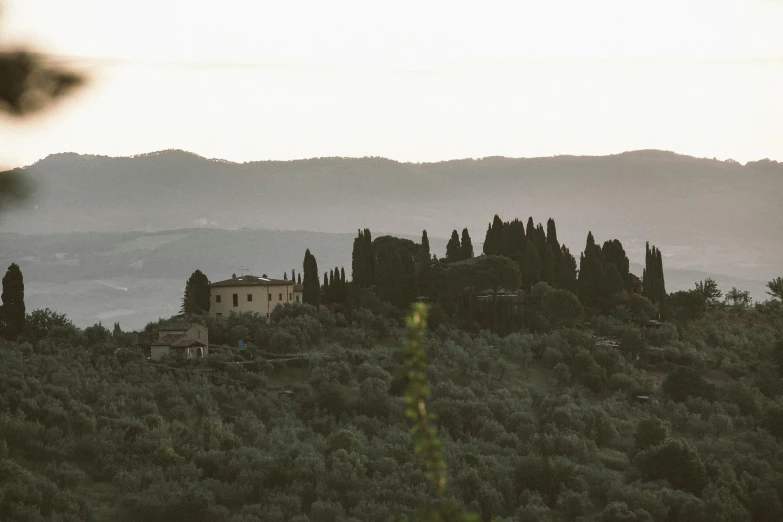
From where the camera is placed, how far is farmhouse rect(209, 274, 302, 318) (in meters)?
72.1

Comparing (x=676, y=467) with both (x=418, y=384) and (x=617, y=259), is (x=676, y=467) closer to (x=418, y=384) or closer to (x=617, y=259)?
(x=617, y=259)

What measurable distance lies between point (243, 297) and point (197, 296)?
2961mm

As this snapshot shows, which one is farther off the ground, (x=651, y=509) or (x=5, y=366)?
(x=5, y=366)

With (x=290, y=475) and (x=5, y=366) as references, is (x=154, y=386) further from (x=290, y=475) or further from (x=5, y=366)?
(x=290, y=475)

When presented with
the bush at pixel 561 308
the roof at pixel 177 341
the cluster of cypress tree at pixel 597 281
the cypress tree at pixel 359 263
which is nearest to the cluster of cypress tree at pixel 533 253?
the cluster of cypress tree at pixel 597 281

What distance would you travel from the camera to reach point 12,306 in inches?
2391

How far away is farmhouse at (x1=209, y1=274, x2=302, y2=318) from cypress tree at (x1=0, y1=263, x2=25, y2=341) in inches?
537

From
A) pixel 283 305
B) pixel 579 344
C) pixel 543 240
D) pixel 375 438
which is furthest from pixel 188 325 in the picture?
pixel 543 240

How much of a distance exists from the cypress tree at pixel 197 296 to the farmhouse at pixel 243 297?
0.44 m

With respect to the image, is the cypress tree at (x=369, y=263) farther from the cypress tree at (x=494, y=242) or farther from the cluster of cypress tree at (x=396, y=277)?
the cypress tree at (x=494, y=242)

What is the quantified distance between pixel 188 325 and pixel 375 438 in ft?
50.8

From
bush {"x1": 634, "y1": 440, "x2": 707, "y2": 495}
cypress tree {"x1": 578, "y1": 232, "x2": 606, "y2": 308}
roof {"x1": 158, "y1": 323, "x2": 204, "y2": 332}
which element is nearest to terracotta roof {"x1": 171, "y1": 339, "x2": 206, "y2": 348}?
roof {"x1": 158, "y1": 323, "x2": 204, "y2": 332}

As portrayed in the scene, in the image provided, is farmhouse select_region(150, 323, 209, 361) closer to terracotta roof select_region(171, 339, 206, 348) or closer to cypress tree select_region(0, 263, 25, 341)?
terracotta roof select_region(171, 339, 206, 348)

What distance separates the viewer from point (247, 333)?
2549 inches
